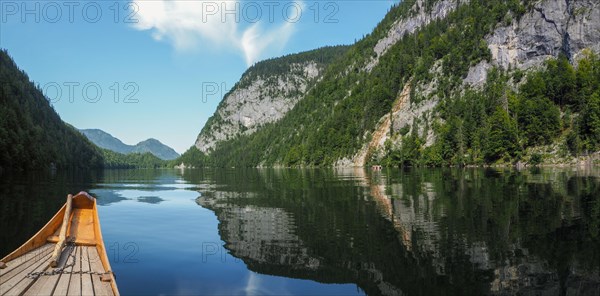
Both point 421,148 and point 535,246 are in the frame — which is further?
point 421,148

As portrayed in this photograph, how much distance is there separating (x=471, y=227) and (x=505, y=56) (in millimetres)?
137923

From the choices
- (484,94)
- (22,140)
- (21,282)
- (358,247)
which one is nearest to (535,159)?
(484,94)

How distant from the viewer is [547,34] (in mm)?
129250

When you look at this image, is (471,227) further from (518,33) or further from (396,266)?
(518,33)

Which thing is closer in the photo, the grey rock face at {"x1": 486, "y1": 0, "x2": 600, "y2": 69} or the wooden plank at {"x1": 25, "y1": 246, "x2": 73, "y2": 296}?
the wooden plank at {"x1": 25, "y1": 246, "x2": 73, "y2": 296}

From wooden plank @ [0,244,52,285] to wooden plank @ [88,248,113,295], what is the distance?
1.49 meters

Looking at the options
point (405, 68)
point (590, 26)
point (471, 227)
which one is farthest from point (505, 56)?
point (471, 227)

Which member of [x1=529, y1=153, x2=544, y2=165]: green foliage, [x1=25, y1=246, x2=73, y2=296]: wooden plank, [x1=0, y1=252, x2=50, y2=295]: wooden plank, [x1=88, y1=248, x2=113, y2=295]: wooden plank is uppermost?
[x1=529, y1=153, x2=544, y2=165]: green foliage

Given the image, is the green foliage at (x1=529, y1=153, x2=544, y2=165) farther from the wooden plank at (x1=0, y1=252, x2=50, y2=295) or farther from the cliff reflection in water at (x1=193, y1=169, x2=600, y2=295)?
the wooden plank at (x1=0, y1=252, x2=50, y2=295)

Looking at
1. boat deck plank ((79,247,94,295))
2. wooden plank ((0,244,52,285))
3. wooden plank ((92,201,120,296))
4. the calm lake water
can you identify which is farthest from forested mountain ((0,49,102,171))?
boat deck plank ((79,247,94,295))

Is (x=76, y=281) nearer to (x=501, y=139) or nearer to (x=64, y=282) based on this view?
(x=64, y=282)

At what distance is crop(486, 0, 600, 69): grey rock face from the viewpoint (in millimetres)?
117312

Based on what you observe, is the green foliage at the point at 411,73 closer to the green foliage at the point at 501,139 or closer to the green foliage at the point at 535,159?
the green foliage at the point at 501,139

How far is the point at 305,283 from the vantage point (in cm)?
1219
